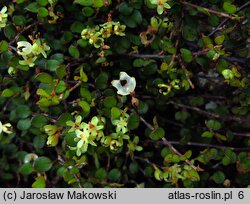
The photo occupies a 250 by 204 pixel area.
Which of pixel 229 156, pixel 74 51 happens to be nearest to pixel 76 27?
pixel 74 51

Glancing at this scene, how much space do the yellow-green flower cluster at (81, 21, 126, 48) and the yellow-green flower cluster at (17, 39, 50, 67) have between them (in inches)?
4.9

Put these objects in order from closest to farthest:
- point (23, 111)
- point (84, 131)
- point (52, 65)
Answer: point (84, 131), point (52, 65), point (23, 111)

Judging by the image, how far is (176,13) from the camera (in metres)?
1.34

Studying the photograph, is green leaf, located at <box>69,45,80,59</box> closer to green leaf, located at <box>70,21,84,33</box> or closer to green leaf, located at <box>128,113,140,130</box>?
green leaf, located at <box>70,21,84,33</box>

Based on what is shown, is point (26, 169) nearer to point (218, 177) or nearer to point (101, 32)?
point (101, 32)

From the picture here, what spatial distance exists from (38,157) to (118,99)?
37 centimetres

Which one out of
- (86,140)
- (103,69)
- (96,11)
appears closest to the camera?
(86,140)

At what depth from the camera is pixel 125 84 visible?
4.31 ft

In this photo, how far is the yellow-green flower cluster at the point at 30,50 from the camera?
1222 millimetres

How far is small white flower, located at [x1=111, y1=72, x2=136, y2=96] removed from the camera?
129cm

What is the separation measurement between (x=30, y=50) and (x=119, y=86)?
28 centimetres

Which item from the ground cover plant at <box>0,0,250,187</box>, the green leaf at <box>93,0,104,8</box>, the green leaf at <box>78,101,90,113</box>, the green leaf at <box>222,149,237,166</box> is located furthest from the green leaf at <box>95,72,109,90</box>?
the green leaf at <box>222,149,237,166</box>
